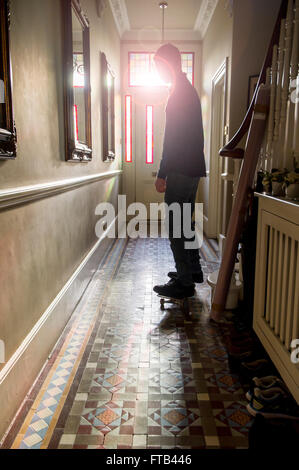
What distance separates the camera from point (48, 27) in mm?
2098

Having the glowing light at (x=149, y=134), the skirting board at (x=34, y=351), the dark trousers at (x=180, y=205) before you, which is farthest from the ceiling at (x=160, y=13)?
the skirting board at (x=34, y=351)

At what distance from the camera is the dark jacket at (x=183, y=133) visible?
2.54 meters

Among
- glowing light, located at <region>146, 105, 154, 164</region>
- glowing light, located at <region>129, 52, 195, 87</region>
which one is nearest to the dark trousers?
glowing light, located at <region>146, 105, 154, 164</region>

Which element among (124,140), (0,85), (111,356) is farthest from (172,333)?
(124,140)

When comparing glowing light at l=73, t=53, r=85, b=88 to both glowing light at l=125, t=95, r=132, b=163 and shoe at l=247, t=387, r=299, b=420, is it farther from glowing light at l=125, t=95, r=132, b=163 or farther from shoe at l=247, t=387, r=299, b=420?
glowing light at l=125, t=95, r=132, b=163

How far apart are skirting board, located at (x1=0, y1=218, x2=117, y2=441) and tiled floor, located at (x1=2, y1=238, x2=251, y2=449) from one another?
53 mm

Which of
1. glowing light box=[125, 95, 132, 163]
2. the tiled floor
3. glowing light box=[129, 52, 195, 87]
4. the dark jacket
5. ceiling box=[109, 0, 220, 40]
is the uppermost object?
ceiling box=[109, 0, 220, 40]

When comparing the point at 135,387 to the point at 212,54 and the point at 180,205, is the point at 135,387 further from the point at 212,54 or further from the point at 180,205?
the point at 212,54

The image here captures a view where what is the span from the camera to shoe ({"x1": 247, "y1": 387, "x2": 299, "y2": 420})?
1468 millimetres

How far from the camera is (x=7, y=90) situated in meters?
1.46

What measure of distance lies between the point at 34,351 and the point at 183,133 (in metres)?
1.63

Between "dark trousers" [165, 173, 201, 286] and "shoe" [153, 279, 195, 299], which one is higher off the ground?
"dark trousers" [165, 173, 201, 286]

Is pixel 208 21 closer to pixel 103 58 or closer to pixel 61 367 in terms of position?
pixel 103 58

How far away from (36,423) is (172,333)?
1.04 m
